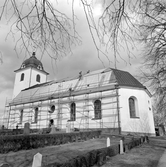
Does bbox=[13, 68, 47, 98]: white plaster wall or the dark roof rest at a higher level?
bbox=[13, 68, 47, 98]: white plaster wall

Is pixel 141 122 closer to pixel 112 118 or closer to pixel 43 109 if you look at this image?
pixel 112 118

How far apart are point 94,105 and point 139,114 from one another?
5.82 m

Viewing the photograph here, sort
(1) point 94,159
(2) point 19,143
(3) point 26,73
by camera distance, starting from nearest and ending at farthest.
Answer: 1. (1) point 94,159
2. (2) point 19,143
3. (3) point 26,73

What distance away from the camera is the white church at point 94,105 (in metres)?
18.4

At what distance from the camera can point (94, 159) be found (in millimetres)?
5996

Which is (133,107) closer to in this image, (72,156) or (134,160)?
(134,160)

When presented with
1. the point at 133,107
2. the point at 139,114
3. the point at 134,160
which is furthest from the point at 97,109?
the point at 134,160

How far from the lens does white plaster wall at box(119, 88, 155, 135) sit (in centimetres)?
1795

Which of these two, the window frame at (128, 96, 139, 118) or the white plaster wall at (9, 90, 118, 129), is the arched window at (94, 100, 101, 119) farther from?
the window frame at (128, 96, 139, 118)

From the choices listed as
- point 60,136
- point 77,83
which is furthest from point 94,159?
point 77,83

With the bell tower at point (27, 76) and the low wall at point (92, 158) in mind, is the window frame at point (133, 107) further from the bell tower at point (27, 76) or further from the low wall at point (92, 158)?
the bell tower at point (27, 76)

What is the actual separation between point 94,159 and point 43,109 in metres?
19.7

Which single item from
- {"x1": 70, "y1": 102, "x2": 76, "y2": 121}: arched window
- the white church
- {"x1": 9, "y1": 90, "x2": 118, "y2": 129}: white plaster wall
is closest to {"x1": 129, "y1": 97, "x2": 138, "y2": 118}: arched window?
the white church

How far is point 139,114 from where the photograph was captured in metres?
18.9
